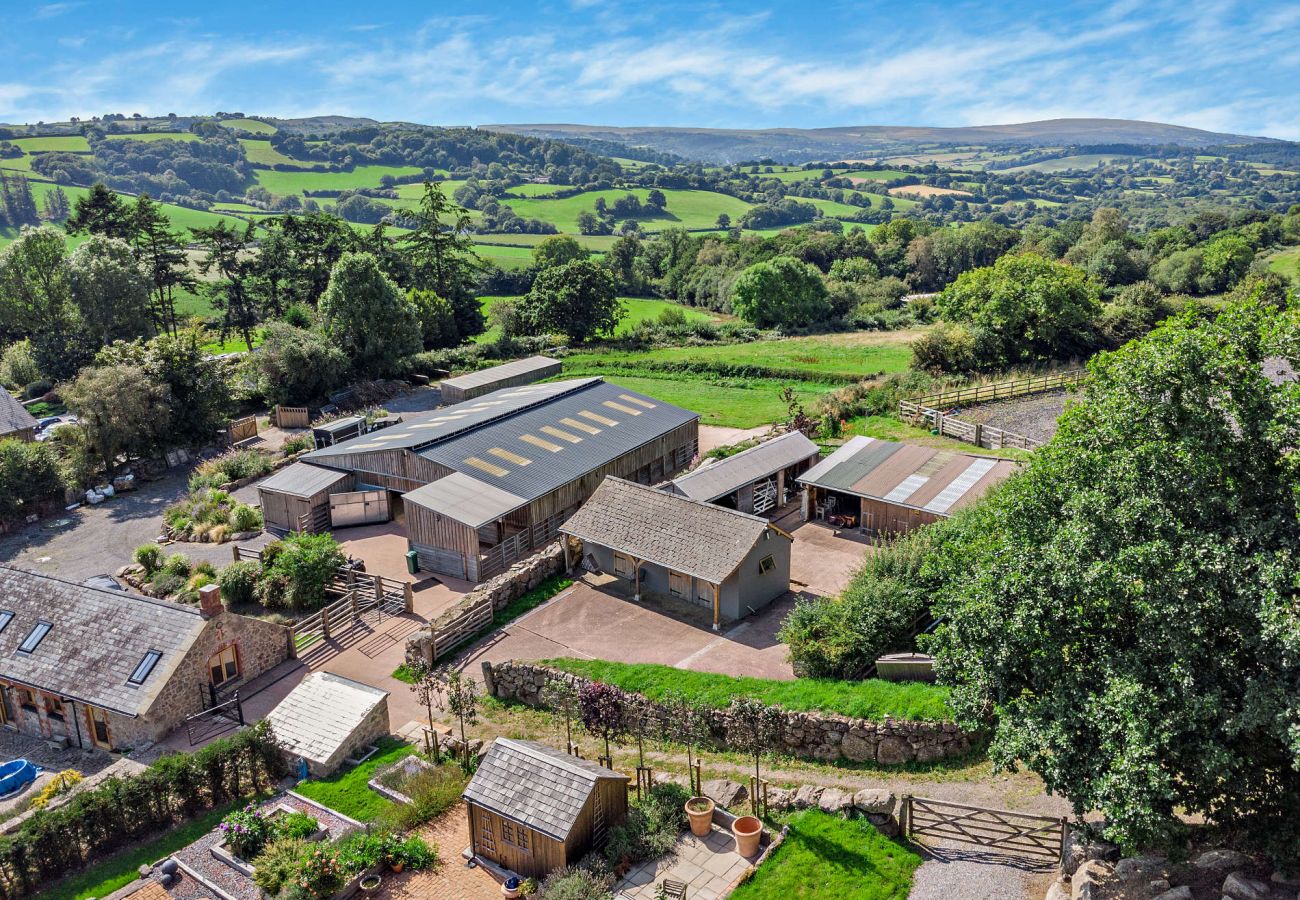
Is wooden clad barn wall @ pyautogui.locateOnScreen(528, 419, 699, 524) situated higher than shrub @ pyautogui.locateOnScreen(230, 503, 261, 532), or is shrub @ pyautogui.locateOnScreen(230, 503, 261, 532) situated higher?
wooden clad barn wall @ pyautogui.locateOnScreen(528, 419, 699, 524)

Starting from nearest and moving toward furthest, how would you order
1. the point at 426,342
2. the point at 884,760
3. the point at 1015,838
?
the point at 1015,838
the point at 884,760
the point at 426,342

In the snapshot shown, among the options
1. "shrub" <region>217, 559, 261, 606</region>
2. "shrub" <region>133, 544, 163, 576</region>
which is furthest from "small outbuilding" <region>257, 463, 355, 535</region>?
"shrub" <region>217, 559, 261, 606</region>

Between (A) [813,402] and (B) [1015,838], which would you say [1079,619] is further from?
(A) [813,402]

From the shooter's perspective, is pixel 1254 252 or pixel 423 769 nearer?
pixel 423 769

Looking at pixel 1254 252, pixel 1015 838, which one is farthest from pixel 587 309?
pixel 1254 252

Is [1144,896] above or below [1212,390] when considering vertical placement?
below

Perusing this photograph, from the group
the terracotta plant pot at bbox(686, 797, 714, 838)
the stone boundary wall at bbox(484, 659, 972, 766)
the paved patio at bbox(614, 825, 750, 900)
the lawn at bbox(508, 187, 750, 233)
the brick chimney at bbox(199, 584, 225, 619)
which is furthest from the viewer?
the lawn at bbox(508, 187, 750, 233)

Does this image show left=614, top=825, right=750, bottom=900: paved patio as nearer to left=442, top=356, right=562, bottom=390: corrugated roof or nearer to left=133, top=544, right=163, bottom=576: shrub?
left=133, top=544, right=163, bottom=576: shrub
